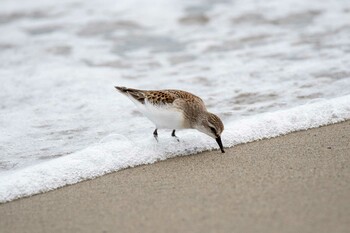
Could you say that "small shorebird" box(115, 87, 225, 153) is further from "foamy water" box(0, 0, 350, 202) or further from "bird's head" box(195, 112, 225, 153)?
"foamy water" box(0, 0, 350, 202)

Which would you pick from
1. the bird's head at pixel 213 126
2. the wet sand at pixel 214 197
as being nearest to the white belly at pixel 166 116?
the bird's head at pixel 213 126

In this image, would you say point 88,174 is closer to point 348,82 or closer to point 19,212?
point 19,212

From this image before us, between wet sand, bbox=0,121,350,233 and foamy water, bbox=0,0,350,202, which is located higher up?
wet sand, bbox=0,121,350,233

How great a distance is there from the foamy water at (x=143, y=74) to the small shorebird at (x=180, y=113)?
233mm

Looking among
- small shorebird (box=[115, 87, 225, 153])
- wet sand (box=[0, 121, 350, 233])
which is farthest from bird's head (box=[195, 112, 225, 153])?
wet sand (box=[0, 121, 350, 233])

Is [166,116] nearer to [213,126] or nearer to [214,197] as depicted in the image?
[213,126]

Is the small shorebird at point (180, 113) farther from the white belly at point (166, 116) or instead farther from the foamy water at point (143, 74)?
the foamy water at point (143, 74)

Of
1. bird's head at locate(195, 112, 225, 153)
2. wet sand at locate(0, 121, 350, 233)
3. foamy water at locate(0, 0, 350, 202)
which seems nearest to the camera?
wet sand at locate(0, 121, 350, 233)

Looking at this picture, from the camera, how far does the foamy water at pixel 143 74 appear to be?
16.9 feet

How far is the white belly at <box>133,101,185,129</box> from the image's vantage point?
4984mm

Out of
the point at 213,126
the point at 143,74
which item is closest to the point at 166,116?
the point at 213,126

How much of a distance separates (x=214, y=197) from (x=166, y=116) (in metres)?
1.20

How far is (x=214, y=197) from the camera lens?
3.97 m

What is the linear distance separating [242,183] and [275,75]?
3184mm
